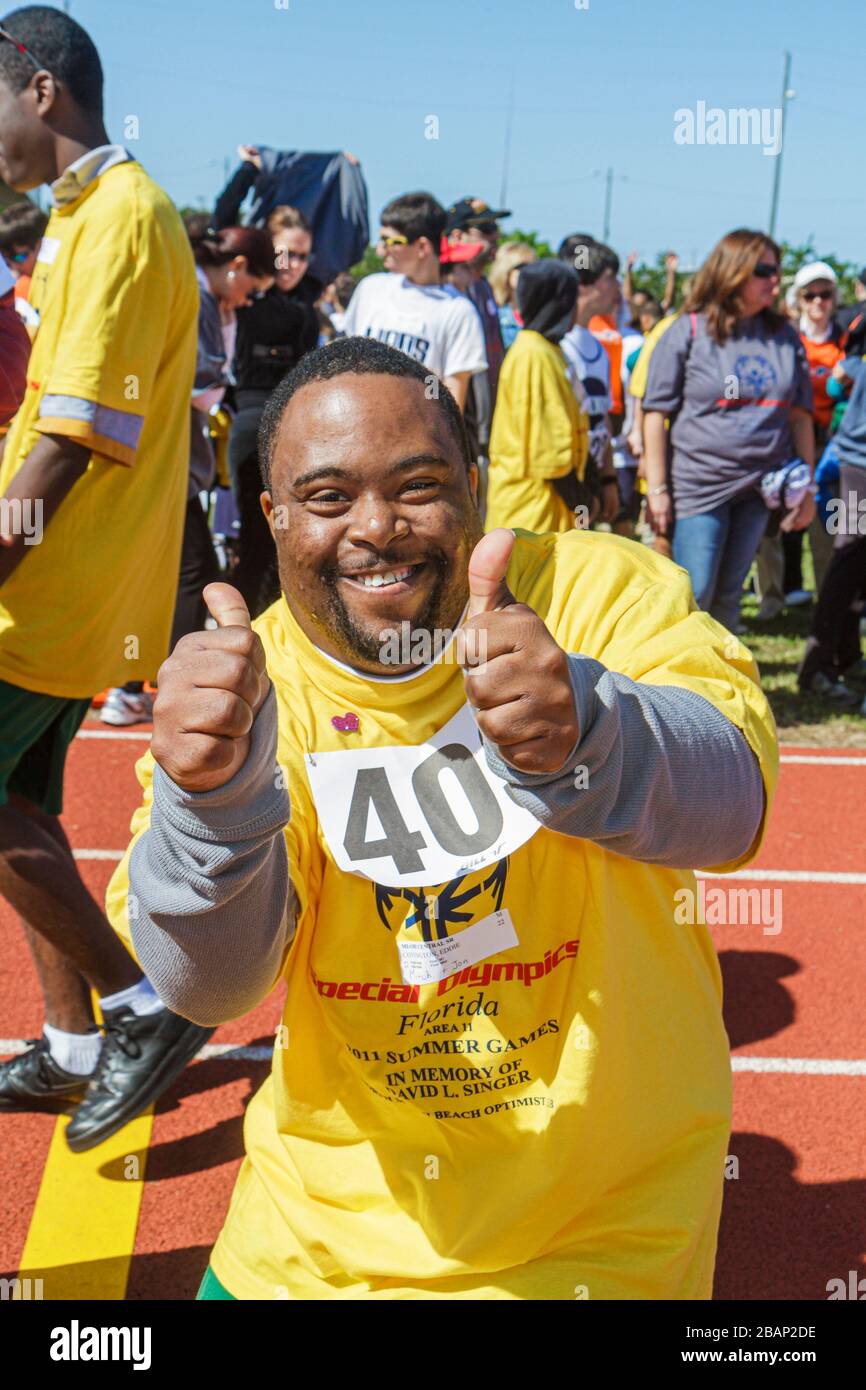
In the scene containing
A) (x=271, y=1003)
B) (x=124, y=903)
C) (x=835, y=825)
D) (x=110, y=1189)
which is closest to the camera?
(x=124, y=903)

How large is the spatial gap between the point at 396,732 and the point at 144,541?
63.7 inches

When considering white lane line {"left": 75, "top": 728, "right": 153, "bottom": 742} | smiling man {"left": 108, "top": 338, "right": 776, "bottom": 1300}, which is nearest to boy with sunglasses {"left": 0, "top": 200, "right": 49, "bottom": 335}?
white lane line {"left": 75, "top": 728, "right": 153, "bottom": 742}

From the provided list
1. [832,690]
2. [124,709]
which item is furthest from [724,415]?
[124,709]

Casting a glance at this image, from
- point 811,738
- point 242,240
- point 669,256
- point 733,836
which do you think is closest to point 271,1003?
point 733,836

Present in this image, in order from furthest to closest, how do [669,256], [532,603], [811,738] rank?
[669,256] → [811,738] → [532,603]

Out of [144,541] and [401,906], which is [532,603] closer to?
[401,906]

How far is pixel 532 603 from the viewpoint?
6.33 feet

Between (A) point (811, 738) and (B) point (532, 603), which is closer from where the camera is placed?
(B) point (532, 603)

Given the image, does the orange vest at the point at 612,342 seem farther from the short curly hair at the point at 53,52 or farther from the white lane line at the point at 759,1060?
the short curly hair at the point at 53,52

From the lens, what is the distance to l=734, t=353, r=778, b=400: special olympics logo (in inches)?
234

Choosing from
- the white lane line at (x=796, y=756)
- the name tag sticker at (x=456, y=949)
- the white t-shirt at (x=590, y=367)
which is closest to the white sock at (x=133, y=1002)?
the name tag sticker at (x=456, y=949)

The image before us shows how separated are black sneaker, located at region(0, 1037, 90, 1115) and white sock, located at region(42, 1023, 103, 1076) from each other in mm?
12

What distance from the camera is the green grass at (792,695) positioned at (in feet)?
22.5

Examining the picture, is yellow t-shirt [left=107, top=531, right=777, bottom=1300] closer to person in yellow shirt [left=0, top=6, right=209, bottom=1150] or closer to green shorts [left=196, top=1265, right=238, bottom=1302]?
green shorts [left=196, top=1265, right=238, bottom=1302]
